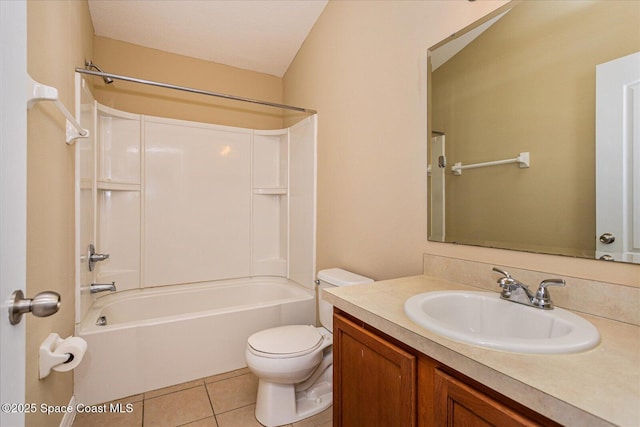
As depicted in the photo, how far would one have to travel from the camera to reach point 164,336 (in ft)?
6.45

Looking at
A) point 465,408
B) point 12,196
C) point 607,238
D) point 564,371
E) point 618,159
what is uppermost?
point 618,159

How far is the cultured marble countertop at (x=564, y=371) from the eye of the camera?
0.49 meters

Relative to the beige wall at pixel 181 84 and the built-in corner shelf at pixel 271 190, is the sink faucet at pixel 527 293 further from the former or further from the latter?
the beige wall at pixel 181 84

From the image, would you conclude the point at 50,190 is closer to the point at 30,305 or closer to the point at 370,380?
the point at 30,305

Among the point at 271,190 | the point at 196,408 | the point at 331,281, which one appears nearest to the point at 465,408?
the point at 331,281

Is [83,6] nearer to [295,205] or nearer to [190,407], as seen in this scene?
[295,205]

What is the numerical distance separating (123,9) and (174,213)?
1611 mm

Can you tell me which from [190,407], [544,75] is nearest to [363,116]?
[544,75]

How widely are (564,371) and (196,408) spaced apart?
6.14 feet

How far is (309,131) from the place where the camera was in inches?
101

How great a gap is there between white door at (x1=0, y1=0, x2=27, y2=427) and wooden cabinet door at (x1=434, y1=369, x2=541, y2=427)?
853 mm

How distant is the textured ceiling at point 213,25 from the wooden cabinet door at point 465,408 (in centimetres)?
261

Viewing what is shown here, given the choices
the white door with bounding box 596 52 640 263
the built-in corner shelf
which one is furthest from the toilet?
the built-in corner shelf

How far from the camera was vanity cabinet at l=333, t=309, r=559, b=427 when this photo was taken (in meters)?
0.63
